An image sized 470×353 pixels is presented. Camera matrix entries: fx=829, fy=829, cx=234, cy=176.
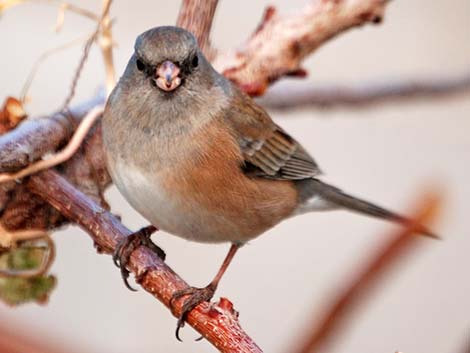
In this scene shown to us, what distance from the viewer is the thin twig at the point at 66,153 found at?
143 centimetres

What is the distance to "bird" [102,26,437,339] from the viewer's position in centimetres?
150

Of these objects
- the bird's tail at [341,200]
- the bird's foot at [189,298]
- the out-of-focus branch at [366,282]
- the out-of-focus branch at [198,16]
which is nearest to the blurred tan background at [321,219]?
the bird's tail at [341,200]

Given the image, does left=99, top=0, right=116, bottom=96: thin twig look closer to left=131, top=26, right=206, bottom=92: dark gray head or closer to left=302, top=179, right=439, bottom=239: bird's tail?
left=131, top=26, right=206, bottom=92: dark gray head

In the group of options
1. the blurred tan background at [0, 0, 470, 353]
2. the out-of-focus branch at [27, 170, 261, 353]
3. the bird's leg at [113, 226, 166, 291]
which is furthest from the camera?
the blurred tan background at [0, 0, 470, 353]

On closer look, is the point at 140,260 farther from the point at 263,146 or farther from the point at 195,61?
the point at 263,146

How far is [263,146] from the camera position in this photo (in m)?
1.78

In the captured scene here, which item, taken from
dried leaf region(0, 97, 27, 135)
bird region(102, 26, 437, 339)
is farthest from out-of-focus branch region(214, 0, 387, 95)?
dried leaf region(0, 97, 27, 135)

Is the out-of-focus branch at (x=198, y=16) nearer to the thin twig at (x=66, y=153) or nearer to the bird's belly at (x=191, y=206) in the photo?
the thin twig at (x=66, y=153)

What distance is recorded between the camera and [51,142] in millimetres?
1567

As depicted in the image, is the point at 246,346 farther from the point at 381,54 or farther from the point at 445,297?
the point at 381,54

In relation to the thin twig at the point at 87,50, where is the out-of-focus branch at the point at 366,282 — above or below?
below

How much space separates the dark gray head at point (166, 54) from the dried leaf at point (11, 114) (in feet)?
0.78

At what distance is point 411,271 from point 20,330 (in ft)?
9.89

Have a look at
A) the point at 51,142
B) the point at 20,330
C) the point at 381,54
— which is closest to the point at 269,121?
the point at 51,142
